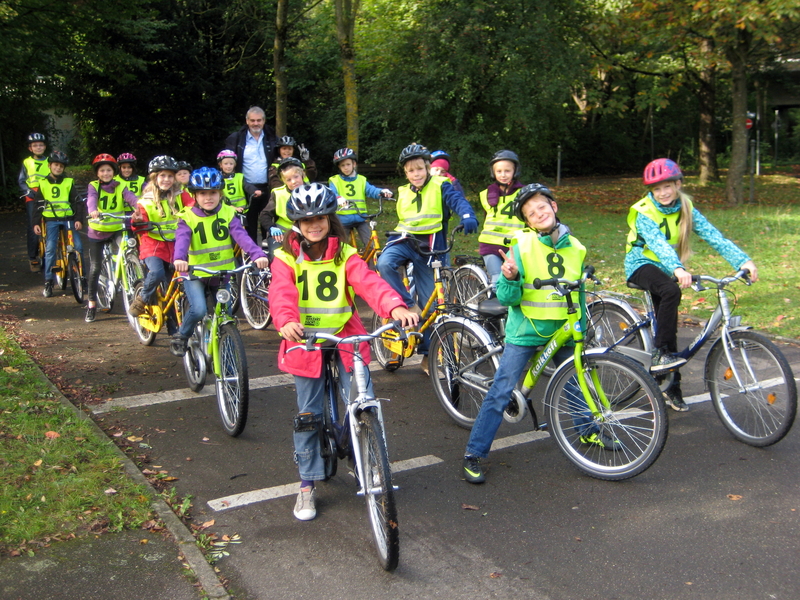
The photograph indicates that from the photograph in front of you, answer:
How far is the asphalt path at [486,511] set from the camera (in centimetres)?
394

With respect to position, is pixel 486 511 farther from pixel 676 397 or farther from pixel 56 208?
pixel 56 208

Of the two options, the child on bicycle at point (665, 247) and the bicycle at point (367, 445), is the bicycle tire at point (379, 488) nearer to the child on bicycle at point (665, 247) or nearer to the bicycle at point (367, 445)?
the bicycle at point (367, 445)

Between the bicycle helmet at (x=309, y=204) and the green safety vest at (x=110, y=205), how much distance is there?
241 inches

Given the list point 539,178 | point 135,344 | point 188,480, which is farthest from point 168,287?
point 539,178

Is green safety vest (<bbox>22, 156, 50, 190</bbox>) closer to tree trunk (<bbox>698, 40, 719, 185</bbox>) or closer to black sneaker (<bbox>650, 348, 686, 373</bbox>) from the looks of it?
black sneaker (<bbox>650, 348, 686, 373</bbox>)

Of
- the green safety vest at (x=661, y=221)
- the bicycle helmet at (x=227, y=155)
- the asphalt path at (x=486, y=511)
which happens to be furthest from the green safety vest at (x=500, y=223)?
the bicycle helmet at (x=227, y=155)

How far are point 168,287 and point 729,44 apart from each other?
688 inches

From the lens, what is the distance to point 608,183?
32312mm

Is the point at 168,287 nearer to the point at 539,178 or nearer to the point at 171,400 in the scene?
the point at 171,400

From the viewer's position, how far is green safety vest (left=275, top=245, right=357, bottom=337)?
15.1ft

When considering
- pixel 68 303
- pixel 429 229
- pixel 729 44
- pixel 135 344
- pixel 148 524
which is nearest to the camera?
pixel 148 524

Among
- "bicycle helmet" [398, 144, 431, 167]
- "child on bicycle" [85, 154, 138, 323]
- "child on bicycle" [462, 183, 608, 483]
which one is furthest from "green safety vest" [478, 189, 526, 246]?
"child on bicycle" [85, 154, 138, 323]

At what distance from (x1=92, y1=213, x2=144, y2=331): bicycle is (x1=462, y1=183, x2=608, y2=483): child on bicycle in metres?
4.88

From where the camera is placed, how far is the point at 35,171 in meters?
12.3
